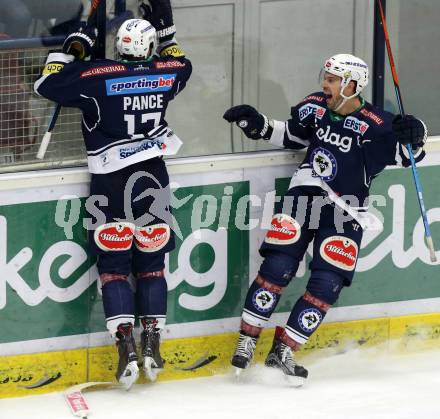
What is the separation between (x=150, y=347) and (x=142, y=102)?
3.52 feet

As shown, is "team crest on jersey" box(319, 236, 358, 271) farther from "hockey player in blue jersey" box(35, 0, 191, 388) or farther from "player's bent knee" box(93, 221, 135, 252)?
"player's bent knee" box(93, 221, 135, 252)

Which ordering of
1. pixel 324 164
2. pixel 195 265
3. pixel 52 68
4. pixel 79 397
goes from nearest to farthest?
pixel 52 68
pixel 79 397
pixel 324 164
pixel 195 265

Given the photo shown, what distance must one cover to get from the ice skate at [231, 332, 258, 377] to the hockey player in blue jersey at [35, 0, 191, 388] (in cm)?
37

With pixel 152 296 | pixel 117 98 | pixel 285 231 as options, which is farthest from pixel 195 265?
pixel 117 98

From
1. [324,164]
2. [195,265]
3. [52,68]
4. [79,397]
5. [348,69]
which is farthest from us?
[195,265]

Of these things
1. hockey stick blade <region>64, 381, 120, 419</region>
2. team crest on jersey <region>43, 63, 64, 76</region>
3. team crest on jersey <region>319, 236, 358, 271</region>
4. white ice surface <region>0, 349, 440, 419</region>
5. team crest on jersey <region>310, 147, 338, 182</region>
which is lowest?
white ice surface <region>0, 349, 440, 419</region>

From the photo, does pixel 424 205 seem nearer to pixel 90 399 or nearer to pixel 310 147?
pixel 310 147

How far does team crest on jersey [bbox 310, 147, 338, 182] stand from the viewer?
6512mm

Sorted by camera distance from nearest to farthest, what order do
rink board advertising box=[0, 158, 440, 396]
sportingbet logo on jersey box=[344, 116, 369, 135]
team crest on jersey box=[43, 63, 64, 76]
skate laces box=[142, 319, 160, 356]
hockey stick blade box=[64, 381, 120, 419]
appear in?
team crest on jersey box=[43, 63, 64, 76] < hockey stick blade box=[64, 381, 120, 419] < rink board advertising box=[0, 158, 440, 396] < skate laces box=[142, 319, 160, 356] < sportingbet logo on jersey box=[344, 116, 369, 135]

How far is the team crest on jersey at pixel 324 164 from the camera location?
21.4 ft

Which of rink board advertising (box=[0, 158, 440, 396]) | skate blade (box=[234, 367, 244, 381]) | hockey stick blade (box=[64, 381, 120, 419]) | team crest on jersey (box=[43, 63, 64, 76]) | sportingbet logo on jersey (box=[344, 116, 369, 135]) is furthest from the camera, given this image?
skate blade (box=[234, 367, 244, 381])

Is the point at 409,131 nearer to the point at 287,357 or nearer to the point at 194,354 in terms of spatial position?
the point at 287,357

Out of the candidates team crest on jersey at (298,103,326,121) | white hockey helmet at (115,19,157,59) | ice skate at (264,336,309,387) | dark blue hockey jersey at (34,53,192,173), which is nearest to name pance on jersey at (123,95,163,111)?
dark blue hockey jersey at (34,53,192,173)

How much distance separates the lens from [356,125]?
21.2ft
